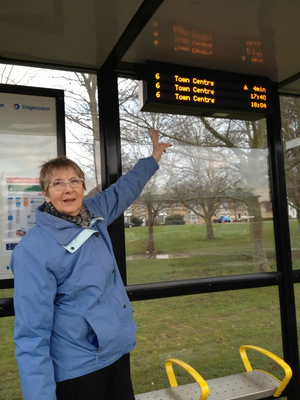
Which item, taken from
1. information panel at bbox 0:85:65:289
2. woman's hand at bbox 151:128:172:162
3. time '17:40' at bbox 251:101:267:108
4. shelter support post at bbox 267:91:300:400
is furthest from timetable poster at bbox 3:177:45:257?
shelter support post at bbox 267:91:300:400

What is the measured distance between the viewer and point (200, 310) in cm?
324

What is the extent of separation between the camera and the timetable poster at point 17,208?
2.60m

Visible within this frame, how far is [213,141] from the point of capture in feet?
11.4

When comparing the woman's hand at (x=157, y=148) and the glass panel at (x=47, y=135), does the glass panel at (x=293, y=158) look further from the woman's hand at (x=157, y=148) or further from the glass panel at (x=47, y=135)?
the glass panel at (x=47, y=135)

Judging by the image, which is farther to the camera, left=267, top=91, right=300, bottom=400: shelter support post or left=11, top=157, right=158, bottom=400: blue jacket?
left=267, top=91, right=300, bottom=400: shelter support post

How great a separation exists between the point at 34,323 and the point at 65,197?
68 centimetres

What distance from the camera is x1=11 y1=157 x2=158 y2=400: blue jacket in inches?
64.6

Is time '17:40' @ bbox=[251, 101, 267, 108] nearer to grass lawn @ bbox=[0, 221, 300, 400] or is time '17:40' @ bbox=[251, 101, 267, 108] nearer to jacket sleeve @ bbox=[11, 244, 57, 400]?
grass lawn @ bbox=[0, 221, 300, 400]

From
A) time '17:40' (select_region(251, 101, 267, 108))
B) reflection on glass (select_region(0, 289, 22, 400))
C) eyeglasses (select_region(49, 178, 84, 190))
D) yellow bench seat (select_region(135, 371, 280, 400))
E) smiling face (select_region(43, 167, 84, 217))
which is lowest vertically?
yellow bench seat (select_region(135, 371, 280, 400))

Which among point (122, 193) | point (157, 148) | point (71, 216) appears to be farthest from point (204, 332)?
point (71, 216)

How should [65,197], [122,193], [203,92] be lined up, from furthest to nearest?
1. [203,92]
2. [122,193]
3. [65,197]

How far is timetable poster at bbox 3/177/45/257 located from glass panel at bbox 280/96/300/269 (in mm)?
2541

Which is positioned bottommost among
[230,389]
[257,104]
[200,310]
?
[230,389]

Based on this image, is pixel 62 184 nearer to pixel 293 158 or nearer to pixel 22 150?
pixel 22 150
